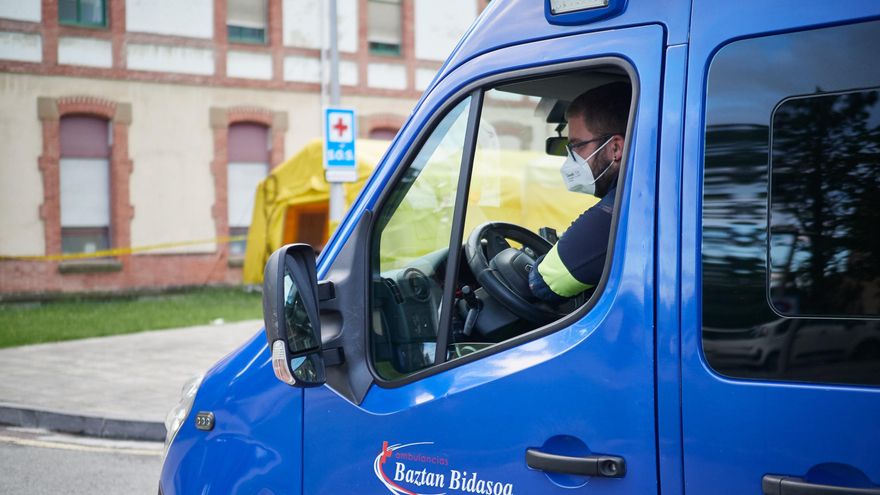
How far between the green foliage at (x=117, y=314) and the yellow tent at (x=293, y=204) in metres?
1.15

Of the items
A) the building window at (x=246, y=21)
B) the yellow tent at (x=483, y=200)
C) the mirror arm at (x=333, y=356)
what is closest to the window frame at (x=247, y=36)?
the building window at (x=246, y=21)

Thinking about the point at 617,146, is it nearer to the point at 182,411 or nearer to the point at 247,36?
the point at 182,411

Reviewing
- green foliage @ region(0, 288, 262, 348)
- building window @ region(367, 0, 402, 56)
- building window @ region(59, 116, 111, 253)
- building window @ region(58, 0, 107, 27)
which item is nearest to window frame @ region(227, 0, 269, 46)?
building window @ region(367, 0, 402, 56)

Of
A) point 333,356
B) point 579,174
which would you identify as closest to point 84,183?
point 333,356

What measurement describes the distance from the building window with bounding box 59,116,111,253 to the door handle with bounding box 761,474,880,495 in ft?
70.1

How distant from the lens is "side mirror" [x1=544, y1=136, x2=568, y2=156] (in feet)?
10.5

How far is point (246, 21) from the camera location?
925 inches

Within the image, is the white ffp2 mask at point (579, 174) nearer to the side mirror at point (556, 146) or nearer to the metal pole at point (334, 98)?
the side mirror at point (556, 146)

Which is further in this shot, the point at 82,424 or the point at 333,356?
the point at 82,424

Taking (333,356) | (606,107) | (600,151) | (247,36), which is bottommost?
(333,356)

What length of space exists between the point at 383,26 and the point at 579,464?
945 inches

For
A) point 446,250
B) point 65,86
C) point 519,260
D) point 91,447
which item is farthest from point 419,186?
point 65,86

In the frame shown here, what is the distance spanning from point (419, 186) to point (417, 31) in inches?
924

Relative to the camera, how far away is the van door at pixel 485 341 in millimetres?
2074
